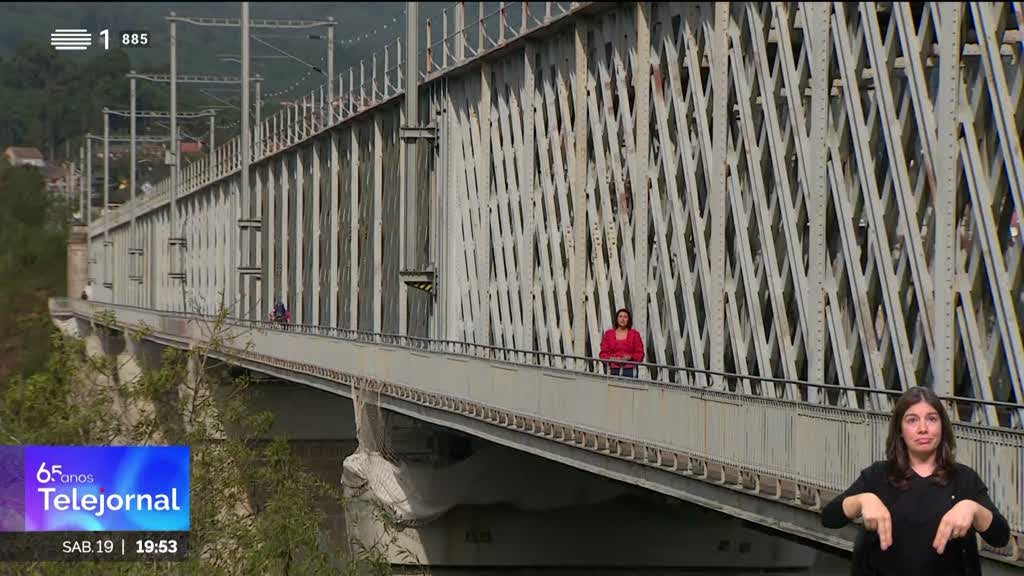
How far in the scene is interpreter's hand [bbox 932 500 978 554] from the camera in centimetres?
620

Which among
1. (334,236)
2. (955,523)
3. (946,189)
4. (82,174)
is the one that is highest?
(82,174)

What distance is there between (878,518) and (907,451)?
288 mm

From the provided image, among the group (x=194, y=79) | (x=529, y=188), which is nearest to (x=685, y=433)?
(x=529, y=188)

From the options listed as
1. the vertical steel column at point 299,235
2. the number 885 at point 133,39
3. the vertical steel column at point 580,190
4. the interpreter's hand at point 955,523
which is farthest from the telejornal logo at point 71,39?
the interpreter's hand at point 955,523

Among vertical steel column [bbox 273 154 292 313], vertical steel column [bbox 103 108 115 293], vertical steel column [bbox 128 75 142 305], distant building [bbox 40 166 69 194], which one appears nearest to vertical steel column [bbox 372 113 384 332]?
vertical steel column [bbox 273 154 292 313]

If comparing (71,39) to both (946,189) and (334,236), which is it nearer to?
(334,236)

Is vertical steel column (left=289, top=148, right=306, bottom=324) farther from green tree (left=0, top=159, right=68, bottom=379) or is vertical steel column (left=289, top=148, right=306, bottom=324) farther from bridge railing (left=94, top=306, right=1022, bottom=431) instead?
green tree (left=0, top=159, right=68, bottom=379)

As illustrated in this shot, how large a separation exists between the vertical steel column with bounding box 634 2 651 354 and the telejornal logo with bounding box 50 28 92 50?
18624 mm

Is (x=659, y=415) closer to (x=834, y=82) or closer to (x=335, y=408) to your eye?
(x=834, y=82)

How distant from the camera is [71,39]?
45375mm

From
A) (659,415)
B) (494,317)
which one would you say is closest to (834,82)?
(659,415)

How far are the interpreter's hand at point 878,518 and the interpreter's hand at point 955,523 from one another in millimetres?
155

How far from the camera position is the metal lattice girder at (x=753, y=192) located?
19031 millimetres

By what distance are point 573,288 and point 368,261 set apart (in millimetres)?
19734
